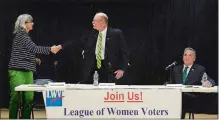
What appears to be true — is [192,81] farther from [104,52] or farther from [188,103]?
[104,52]

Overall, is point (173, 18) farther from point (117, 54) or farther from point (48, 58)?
point (48, 58)

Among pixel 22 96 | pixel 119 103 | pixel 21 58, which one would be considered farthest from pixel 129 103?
pixel 21 58

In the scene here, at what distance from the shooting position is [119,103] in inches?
189

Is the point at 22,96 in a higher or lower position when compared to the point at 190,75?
lower

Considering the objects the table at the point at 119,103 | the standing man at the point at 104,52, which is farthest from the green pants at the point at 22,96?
the standing man at the point at 104,52

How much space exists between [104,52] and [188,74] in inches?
46.8

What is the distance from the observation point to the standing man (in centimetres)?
572

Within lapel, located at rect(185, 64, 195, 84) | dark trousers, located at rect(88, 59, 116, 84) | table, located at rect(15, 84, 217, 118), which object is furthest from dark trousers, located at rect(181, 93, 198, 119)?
dark trousers, located at rect(88, 59, 116, 84)

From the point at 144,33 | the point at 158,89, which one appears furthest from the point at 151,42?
the point at 158,89

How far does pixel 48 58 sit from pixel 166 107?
3.43 m

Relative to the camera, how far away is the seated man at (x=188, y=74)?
215 inches

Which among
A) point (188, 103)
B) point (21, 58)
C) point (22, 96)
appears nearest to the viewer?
point (22, 96)

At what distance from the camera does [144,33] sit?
741cm

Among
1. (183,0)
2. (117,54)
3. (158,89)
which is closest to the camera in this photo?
(158,89)
